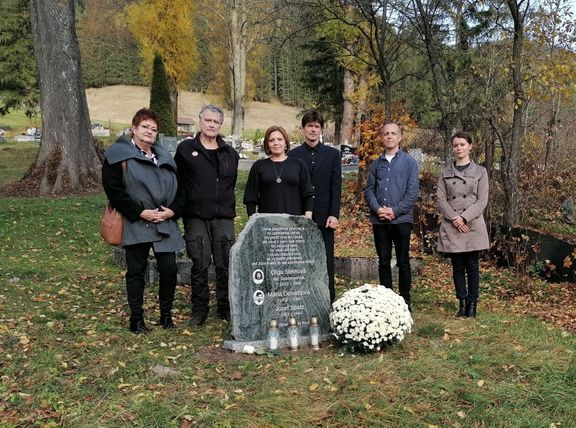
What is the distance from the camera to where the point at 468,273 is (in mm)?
6055

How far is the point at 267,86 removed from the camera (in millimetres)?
73875

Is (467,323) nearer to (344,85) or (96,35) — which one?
(344,85)

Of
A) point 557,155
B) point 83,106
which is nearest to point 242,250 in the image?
point 557,155

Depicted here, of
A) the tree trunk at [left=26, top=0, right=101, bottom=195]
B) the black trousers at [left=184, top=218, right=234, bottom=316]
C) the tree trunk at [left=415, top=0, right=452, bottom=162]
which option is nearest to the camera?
the black trousers at [left=184, top=218, right=234, bottom=316]

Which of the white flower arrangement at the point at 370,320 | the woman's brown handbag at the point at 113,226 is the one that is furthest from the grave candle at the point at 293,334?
the woman's brown handbag at the point at 113,226

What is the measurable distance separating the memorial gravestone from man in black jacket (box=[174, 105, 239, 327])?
19.7 inches

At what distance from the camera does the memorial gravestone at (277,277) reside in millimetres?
5008

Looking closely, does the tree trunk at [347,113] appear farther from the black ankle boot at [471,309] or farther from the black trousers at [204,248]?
the black trousers at [204,248]

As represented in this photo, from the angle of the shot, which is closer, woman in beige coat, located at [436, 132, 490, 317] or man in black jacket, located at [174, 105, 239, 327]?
man in black jacket, located at [174, 105, 239, 327]

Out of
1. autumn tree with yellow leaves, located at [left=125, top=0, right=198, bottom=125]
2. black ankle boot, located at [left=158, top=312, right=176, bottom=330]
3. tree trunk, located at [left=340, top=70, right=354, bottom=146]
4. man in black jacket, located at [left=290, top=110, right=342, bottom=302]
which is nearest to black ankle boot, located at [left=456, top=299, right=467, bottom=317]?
man in black jacket, located at [left=290, top=110, right=342, bottom=302]

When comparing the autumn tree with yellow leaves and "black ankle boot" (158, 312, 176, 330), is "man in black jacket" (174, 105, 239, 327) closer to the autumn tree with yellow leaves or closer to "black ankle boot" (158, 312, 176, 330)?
"black ankle boot" (158, 312, 176, 330)

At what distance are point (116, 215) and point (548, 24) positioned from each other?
24.9 feet

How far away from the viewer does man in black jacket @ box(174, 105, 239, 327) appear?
539 centimetres

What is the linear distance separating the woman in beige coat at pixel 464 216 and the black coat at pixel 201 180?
225cm
